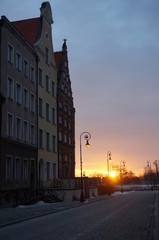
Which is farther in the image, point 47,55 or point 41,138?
point 47,55

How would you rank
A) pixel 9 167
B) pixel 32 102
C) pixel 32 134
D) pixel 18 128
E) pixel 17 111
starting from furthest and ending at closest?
pixel 32 102
pixel 32 134
pixel 18 128
pixel 17 111
pixel 9 167

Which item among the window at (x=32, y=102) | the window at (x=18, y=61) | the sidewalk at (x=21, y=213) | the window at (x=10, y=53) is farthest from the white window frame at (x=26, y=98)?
the sidewalk at (x=21, y=213)

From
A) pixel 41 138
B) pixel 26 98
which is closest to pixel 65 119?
pixel 41 138

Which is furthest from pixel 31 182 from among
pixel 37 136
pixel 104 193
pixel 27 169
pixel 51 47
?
pixel 104 193

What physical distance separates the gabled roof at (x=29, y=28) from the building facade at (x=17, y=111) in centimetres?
388

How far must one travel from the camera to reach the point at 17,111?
36438mm

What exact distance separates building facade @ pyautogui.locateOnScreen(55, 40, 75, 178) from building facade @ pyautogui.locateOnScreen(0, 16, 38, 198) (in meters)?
11.6

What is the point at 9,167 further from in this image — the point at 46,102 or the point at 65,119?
the point at 65,119

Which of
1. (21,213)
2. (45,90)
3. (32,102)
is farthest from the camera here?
(45,90)

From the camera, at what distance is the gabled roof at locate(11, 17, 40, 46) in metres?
45.5

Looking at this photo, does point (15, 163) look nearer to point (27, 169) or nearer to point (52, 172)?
point (27, 169)

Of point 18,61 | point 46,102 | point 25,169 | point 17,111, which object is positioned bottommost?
point 25,169

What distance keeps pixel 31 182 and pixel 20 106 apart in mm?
8048

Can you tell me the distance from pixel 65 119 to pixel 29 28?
14663 millimetres
